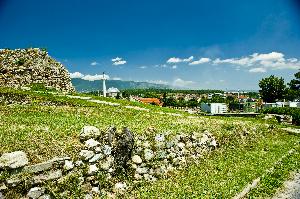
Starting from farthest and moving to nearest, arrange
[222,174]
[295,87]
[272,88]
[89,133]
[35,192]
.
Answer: [272,88], [295,87], [222,174], [89,133], [35,192]

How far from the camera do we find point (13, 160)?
30.5 feet

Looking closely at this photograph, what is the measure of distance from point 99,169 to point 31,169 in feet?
7.68

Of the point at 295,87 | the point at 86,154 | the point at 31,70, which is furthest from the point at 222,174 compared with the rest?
the point at 295,87

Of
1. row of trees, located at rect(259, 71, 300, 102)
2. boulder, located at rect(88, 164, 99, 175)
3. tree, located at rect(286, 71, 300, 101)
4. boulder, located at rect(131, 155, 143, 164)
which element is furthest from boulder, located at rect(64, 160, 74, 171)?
row of trees, located at rect(259, 71, 300, 102)

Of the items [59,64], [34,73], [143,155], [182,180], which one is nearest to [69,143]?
[143,155]

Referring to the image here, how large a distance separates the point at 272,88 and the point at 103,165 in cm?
10666

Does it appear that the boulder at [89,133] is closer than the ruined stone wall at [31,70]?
Yes

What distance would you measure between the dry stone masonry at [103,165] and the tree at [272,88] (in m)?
100

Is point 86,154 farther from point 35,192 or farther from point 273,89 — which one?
point 273,89

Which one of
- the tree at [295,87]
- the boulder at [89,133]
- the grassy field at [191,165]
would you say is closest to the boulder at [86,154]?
the grassy field at [191,165]

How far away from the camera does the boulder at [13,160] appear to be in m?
9.12

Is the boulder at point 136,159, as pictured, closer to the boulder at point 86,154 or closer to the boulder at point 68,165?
the boulder at point 86,154

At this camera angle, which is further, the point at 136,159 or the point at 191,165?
the point at 191,165

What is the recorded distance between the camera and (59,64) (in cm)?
3281
